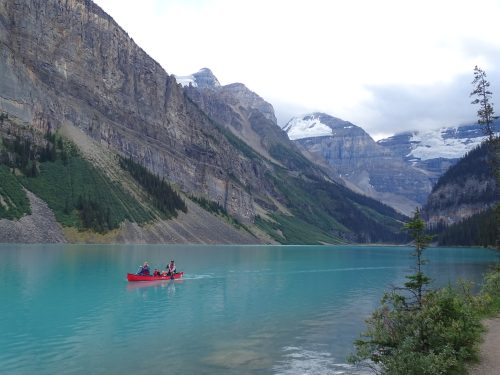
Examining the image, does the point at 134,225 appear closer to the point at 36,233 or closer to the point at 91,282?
the point at 36,233

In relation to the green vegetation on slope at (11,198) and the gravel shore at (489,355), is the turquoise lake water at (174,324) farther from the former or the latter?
the green vegetation on slope at (11,198)

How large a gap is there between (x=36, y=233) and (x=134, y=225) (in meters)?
46.9

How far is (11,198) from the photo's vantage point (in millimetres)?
150500

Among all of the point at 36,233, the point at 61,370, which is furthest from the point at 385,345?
the point at 36,233

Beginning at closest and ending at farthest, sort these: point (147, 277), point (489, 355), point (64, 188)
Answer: point (489, 355) → point (147, 277) → point (64, 188)

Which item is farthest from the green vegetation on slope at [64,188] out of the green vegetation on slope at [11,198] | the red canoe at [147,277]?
the red canoe at [147,277]

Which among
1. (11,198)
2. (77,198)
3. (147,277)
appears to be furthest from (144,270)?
(77,198)

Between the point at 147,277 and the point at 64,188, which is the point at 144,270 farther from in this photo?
the point at 64,188

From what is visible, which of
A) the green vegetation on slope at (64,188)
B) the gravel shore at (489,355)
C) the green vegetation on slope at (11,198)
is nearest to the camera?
the gravel shore at (489,355)

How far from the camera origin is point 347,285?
246 feet

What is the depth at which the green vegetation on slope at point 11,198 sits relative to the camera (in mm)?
143000

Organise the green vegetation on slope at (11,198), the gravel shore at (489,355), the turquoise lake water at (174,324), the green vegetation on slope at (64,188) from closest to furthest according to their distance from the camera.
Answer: the gravel shore at (489,355) → the turquoise lake water at (174,324) → the green vegetation on slope at (11,198) → the green vegetation on slope at (64,188)

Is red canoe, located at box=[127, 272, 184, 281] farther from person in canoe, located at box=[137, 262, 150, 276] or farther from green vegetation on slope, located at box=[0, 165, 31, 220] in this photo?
green vegetation on slope, located at box=[0, 165, 31, 220]

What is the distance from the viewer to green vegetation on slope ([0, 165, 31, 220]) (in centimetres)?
14300
